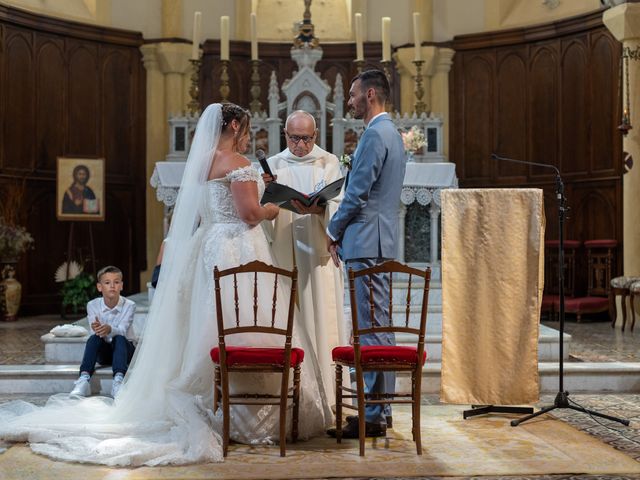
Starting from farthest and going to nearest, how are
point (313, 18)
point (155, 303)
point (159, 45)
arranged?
point (313, 18)
point (159, 45)
point (155, 303)

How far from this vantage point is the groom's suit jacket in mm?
4918

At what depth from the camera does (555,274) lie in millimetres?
11141

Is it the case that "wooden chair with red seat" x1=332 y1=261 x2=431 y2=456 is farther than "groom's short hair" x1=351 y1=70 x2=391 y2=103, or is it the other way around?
"groom's short hair" x1=351 y1=70 x2=391 y2=103

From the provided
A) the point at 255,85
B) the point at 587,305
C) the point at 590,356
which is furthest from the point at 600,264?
the point at 255,85

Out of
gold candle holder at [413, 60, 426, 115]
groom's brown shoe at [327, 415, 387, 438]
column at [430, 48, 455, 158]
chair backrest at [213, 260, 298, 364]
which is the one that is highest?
column at [430, 48, 455, 158]

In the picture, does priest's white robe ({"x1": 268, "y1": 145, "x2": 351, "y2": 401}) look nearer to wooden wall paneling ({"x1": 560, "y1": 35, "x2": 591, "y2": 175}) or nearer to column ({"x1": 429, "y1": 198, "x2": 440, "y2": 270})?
column ({"x1": 429, "y1": 198, "x2": 440, "y2": 270})

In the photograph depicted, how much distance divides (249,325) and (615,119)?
6940 mm

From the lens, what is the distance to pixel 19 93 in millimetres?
11016

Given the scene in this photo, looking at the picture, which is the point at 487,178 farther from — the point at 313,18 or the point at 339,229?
the point at 339,229

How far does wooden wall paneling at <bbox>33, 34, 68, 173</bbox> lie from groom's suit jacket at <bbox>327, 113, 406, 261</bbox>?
7.06 metres

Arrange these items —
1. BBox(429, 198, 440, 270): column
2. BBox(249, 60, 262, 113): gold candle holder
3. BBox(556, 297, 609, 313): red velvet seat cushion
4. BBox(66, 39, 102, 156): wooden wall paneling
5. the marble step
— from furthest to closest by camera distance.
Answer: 1. BBox(66, 39, 102, 156): wooden wall paneling
2. BBox(556, 297, 609, 313): red velvet seat cushion
3. BBox(249, 60, 262, 113): gold candle holder
4. BBox(429, 198, 440, 270): column
5. the marble step

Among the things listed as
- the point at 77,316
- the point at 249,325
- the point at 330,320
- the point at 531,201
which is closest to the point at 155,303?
the point at 249,325

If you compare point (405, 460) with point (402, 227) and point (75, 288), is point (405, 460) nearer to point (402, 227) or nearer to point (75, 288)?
point (402, 227)

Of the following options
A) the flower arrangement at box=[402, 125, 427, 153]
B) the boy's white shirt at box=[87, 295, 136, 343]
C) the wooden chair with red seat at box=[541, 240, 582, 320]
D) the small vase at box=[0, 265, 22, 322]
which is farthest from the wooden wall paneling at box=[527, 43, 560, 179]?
the boy's white shirt at box=[87, 295, 136, 343]
